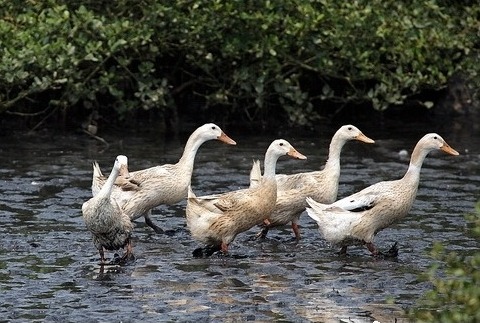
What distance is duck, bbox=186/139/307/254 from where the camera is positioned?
35.6 ft

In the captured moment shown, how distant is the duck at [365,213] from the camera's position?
35.6 feet

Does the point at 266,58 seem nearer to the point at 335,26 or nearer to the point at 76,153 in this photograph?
the point at 335,26

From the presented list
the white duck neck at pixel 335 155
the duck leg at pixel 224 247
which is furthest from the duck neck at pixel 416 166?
the duck leg at pixel 224 247

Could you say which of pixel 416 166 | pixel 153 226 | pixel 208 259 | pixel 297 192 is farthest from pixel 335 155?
pixel 208 259

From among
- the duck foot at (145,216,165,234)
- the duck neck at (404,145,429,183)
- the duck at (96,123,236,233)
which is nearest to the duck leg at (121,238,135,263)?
the duck at (96,123,236,233)

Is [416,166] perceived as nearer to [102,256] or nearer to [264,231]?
[264,231]

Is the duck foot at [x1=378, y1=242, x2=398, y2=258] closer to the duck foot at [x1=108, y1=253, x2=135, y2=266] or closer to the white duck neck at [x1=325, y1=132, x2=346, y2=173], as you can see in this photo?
the white duck neck at [x1=325, y1=132, x2=346, y2=173]

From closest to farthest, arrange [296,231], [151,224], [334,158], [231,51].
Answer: [296,231], [151,224], [334,158], [231,51]

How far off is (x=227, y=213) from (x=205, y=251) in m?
0.40

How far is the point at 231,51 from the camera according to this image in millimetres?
17203

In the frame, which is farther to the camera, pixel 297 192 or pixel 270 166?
pixel 297 192

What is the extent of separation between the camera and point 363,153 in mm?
16906

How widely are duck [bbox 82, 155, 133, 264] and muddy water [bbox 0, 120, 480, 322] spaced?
238mm

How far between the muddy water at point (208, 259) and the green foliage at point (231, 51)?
100cm
